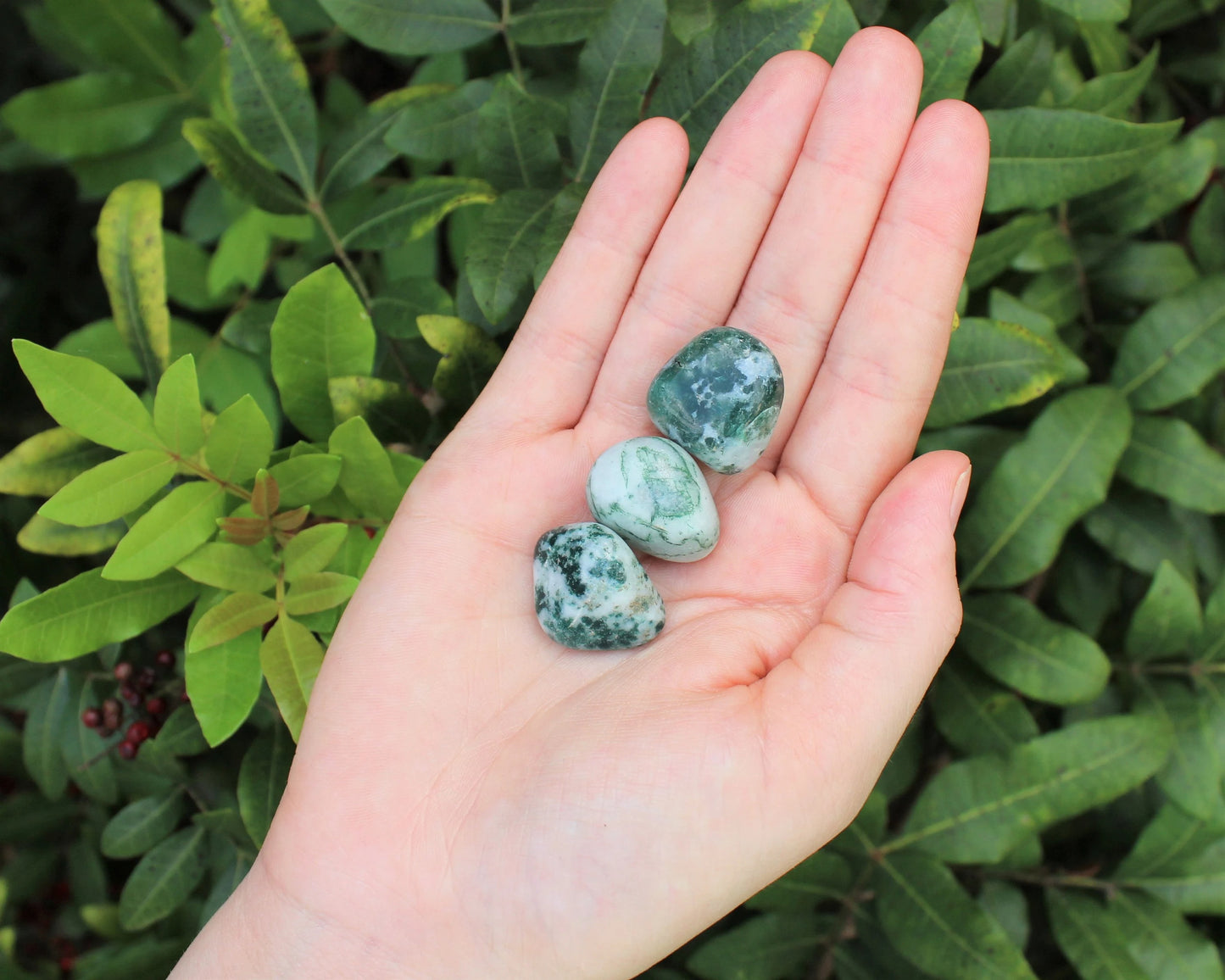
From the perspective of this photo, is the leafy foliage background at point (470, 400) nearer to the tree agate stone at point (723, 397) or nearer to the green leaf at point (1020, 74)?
the green leaf at point (1020, 74)

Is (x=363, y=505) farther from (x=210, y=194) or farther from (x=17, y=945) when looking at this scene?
(x=17, y=945)

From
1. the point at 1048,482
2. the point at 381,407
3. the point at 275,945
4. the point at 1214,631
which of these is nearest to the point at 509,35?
the point at 381,407

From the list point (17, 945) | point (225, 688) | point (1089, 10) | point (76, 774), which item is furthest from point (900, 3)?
point (17, 945)

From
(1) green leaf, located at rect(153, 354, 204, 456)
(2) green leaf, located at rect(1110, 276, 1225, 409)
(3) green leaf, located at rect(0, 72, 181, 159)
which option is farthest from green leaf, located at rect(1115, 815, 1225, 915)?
(3) green leaf, located at rect(0, 72, 181, 159)

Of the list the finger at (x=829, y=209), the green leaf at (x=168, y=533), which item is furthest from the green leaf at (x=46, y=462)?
the finger at (x=829, y=209)

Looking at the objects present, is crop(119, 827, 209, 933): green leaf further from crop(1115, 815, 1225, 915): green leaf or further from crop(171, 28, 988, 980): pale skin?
crop(1115, 815, 1225, 915): green leaf

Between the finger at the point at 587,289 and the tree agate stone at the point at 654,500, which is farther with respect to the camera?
the finger at the point at 587,289
